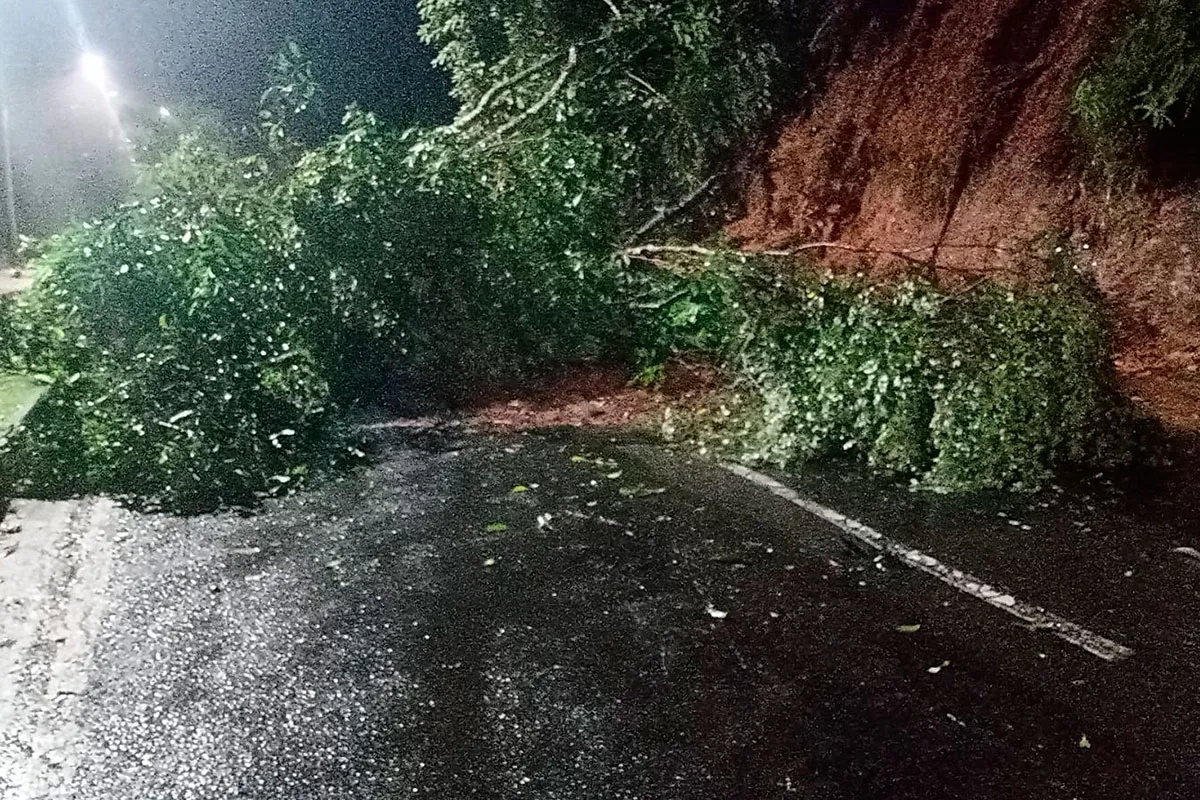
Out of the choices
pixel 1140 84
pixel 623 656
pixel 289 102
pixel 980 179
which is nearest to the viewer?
pixel 623 656

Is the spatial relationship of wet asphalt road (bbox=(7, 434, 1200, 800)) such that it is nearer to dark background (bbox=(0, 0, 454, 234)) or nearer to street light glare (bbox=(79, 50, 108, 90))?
dark background (bbox=(0, 0, 454, 234))

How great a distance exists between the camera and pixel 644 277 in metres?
7.69

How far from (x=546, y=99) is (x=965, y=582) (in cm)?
532

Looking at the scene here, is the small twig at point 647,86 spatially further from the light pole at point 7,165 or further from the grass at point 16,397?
the light pole at point 7,165

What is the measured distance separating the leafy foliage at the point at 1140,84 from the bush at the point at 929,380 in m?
1.44

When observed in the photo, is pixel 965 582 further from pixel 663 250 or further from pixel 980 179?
pixel 980 179

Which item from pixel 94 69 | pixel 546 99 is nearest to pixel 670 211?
pixel 546 99

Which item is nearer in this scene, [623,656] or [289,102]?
[623,656]

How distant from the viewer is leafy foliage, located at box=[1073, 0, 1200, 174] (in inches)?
253

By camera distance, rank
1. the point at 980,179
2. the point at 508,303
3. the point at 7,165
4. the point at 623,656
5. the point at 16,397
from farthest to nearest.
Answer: the point at 7,165 < the point at 980,179 < the point at 508,303 < the point at 16,397 < the point at 623,656

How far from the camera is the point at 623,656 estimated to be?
4242mm

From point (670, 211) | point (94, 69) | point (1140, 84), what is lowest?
point (670, 211)

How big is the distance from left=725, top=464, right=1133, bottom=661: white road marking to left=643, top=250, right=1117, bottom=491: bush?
61 cm

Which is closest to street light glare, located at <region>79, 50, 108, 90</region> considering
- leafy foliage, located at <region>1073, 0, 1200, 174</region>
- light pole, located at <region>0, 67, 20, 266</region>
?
light pole, located at <region>0, 67, 20, 266</region>
